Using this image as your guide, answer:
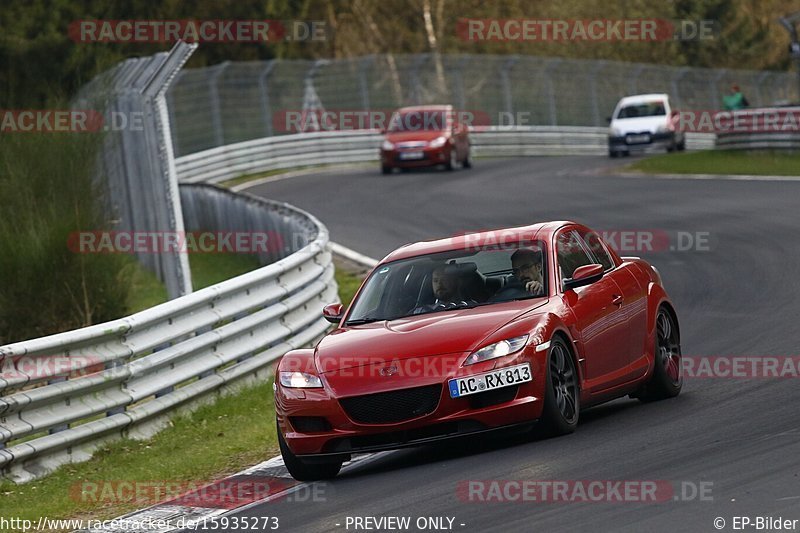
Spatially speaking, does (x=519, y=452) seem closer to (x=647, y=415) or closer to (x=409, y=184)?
(x=647, y=415)

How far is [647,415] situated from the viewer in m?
10.1

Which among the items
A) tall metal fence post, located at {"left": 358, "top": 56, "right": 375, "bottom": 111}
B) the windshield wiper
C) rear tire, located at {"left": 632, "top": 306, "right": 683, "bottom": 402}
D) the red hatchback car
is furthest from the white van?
the windshield wiper

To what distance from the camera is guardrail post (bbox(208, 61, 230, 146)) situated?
130 ft

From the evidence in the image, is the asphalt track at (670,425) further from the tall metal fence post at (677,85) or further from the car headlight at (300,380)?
the tall metal fence post at (677,85)

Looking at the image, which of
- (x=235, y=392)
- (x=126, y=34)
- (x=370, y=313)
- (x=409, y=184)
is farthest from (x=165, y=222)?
(x=126, y=34)

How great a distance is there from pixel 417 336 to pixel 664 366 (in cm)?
232

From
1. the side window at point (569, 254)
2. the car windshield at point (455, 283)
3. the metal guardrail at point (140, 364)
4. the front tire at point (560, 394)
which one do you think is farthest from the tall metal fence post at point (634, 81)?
the front tire at point (560, 394)

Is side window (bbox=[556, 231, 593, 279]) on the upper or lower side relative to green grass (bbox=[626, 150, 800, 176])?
upper

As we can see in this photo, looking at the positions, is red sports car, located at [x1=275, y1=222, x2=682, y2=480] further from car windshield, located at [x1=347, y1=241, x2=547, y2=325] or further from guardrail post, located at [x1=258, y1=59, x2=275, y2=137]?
guardrail post, located at [x1=258, y1=59, x2=275, y2=137]

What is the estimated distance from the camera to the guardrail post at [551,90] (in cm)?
4741

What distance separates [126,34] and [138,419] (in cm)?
2961

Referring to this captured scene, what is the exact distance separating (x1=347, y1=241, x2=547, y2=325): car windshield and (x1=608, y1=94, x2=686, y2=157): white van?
102 feet

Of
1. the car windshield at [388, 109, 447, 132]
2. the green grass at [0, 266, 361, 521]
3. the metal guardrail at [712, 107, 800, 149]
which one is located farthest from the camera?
the car windshield at [388, 109, 447, 132]

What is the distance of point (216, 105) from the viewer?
39.9 m
